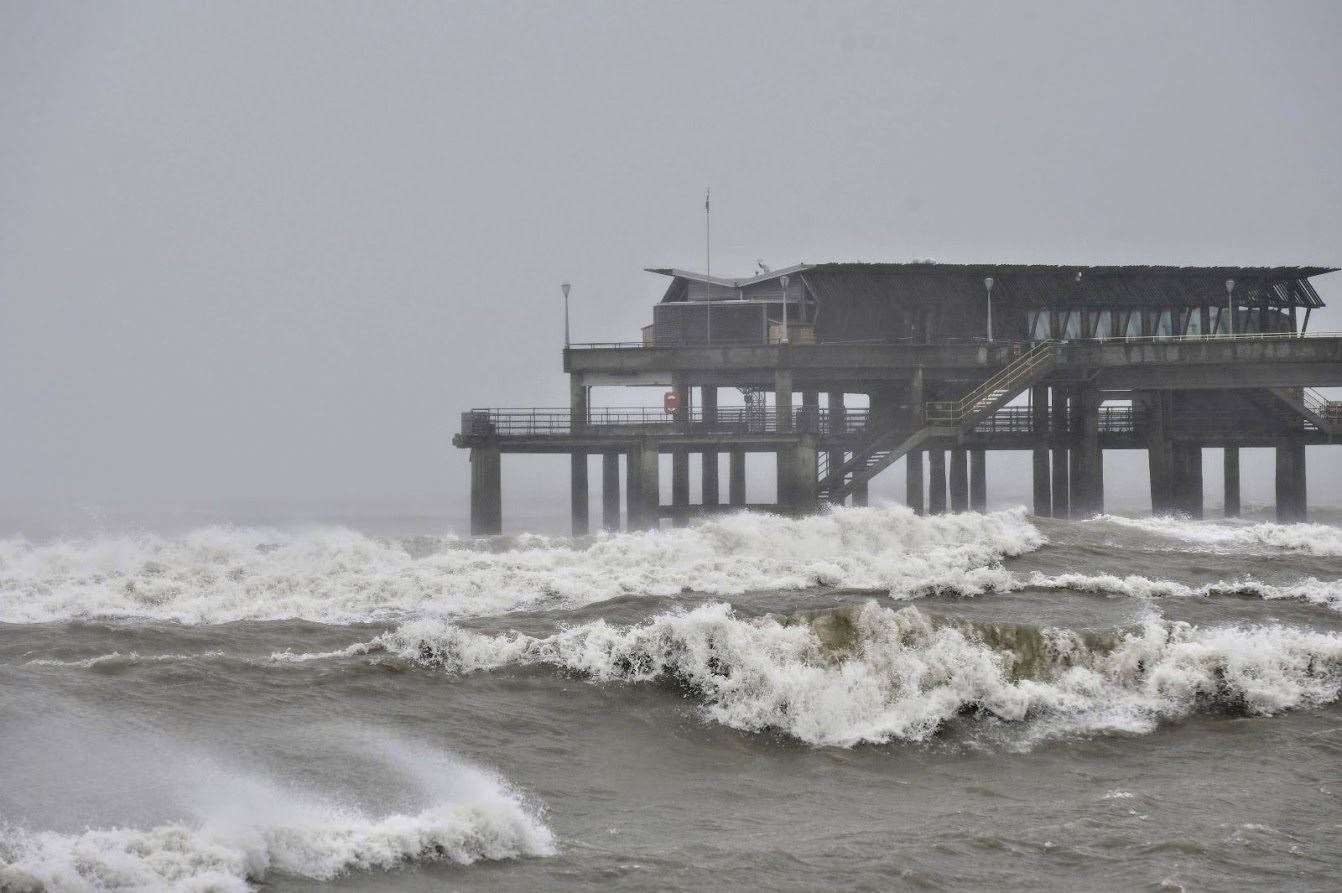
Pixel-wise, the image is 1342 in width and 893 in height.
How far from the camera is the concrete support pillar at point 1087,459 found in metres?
45.4

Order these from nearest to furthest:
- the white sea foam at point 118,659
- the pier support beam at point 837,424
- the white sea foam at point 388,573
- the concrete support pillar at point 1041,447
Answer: the white sea foam at point 118,659, the white sea foam at point 388,573, the pier support beam at point 837,424, the concrete support pillar at point 1041,447

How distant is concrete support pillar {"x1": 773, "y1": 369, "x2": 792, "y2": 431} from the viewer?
42.0 metres

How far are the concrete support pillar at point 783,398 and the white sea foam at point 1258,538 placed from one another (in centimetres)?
Result: 1217

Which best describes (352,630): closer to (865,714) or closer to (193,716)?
(193,716)

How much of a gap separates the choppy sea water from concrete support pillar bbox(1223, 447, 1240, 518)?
34517mm

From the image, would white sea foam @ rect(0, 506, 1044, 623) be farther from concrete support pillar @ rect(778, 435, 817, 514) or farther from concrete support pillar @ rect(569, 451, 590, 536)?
concrete support pillar @ rect(569, 451, 590, 536)

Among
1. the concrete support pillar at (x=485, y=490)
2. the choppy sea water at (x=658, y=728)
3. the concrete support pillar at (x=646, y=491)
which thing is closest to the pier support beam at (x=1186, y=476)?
the concrete support pillar at (x=646, y=491)

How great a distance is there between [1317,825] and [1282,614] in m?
7.93

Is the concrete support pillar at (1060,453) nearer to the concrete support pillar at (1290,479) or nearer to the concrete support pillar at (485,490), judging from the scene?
the concrete support pillar at (1290,479)

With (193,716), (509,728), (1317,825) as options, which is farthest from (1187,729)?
(193,716)

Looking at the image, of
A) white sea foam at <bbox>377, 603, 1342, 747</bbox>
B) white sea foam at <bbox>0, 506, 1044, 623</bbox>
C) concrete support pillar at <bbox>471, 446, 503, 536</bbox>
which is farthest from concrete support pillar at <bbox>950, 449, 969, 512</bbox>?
white sea foam at <bbox>377, 603, 1342, 747</bbox>

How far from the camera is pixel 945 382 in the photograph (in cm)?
4812

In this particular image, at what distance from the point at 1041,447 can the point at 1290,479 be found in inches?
368

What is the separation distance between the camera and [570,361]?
44.5m
